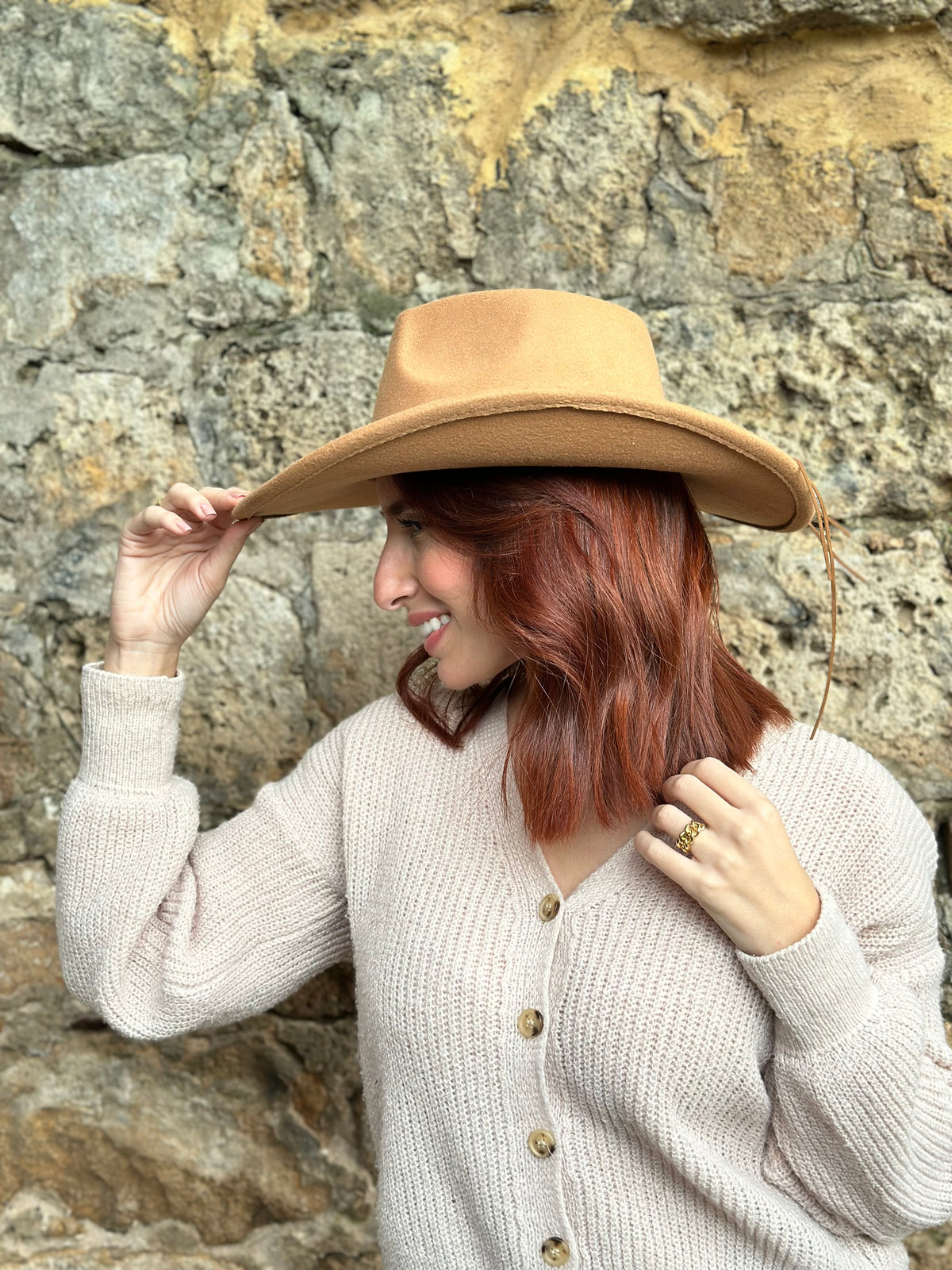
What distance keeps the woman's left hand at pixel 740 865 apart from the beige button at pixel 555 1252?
45 centimetres

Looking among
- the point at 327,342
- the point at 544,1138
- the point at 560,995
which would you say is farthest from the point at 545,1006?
the point at 327,342

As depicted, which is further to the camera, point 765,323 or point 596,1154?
point 765,323

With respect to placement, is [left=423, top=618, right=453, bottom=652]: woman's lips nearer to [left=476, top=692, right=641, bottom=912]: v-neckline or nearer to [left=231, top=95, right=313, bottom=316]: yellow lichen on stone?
[left=476, top=692, right=641, bottom=912]: v-neckline

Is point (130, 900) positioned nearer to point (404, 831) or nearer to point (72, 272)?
point (404, 831)

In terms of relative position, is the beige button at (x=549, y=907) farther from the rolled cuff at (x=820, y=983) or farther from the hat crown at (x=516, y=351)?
the hat crown at (x=516, y=351)

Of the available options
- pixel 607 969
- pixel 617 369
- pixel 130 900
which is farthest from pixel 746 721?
pixel 130 900

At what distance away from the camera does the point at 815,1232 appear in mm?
1379

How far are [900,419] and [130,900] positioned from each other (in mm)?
1399

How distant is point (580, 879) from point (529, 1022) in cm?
20

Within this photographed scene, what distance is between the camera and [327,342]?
76.3 inches

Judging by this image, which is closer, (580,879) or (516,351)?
(516,351)

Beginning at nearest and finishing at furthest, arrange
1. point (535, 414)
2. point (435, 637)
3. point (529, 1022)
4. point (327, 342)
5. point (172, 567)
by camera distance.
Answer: point (535, 414) < point (529, 1022) < point (435, 637) < point (172, 567) < point (327, 342)

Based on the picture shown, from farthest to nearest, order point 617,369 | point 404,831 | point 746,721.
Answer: point 404,831, point 746,721, point 617,369

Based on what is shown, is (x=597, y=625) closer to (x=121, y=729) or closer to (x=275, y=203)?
(x=121, y=729)
